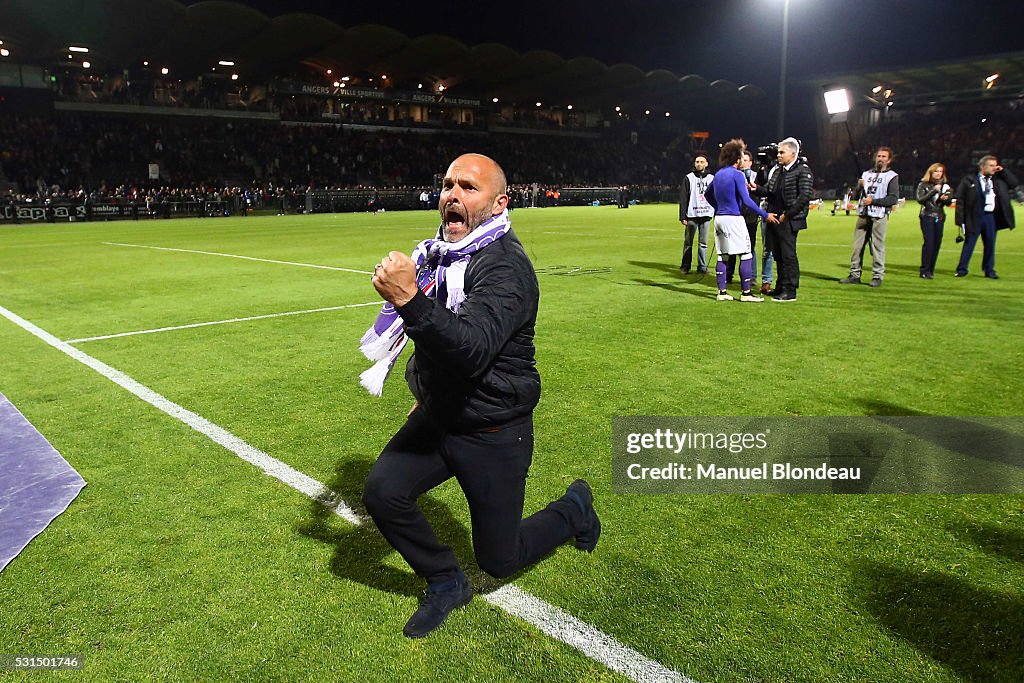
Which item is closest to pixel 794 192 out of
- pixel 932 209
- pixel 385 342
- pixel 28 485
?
pixel 932 209

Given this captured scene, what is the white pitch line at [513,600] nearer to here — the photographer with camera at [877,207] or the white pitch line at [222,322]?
the white pitch line at [222,322]

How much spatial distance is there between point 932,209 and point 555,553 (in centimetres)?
1110

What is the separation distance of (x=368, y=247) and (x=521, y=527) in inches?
637

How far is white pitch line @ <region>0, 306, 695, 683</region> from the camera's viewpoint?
2.46 metres

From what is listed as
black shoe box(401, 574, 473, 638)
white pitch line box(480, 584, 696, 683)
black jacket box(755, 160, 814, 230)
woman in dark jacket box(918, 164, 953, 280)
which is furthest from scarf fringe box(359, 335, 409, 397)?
woman in dark jacket box(918, 164, 953, 280)

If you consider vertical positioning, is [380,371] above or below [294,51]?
below

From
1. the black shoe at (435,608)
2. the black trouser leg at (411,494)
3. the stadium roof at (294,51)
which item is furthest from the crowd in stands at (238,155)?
the black shoe at (435,608)

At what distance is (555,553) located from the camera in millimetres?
3281

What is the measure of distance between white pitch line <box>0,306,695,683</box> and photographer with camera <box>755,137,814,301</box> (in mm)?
7579

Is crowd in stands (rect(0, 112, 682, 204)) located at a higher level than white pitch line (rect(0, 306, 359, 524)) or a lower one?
higher

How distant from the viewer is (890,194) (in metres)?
10.5

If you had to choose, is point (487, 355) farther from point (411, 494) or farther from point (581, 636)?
point (581, 636)

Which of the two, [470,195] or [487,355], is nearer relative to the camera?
[487,355]

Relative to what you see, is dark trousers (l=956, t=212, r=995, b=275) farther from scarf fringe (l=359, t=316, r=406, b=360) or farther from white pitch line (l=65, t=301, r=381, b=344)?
scarf fringe (l=359, t=316, r=406, b=360)
